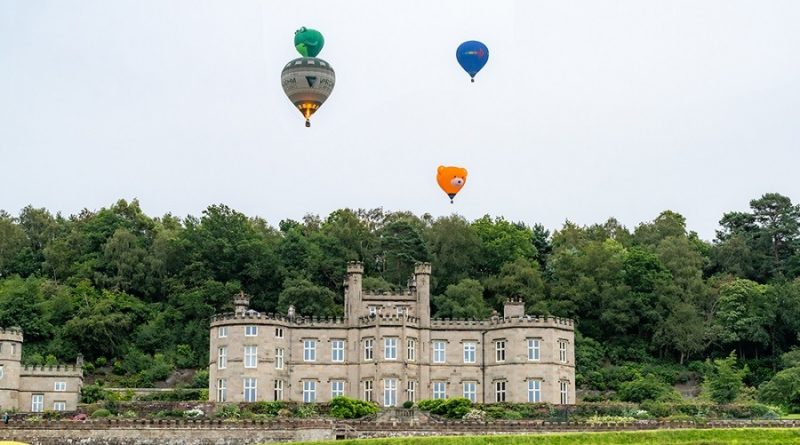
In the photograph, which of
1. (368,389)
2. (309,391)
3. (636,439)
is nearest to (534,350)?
(368,389)

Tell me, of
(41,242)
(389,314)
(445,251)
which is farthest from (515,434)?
(41,242)

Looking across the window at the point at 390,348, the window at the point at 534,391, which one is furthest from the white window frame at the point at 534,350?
the window at the point at 390,348

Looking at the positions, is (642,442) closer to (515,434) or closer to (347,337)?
(515,434)

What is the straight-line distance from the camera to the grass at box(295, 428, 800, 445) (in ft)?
193

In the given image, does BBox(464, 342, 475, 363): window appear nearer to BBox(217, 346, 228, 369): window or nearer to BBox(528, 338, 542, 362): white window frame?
BBox(528, 338, 542, 362): white window frame

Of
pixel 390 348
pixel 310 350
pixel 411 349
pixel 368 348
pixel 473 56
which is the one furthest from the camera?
pixel 310 350

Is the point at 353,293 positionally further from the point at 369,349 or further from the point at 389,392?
the point at 389,392

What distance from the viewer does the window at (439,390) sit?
3100 inches

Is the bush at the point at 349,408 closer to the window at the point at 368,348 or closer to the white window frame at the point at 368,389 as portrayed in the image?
the white window frame at the point at 368,389

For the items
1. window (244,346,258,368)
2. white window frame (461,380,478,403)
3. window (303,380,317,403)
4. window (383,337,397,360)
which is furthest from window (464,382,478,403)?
window (244,346,258,368)

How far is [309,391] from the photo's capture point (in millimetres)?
78000

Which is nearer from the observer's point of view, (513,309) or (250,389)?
(250,389)

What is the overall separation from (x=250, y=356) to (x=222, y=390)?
2478 millimetres

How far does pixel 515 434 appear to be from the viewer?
2431 inches
